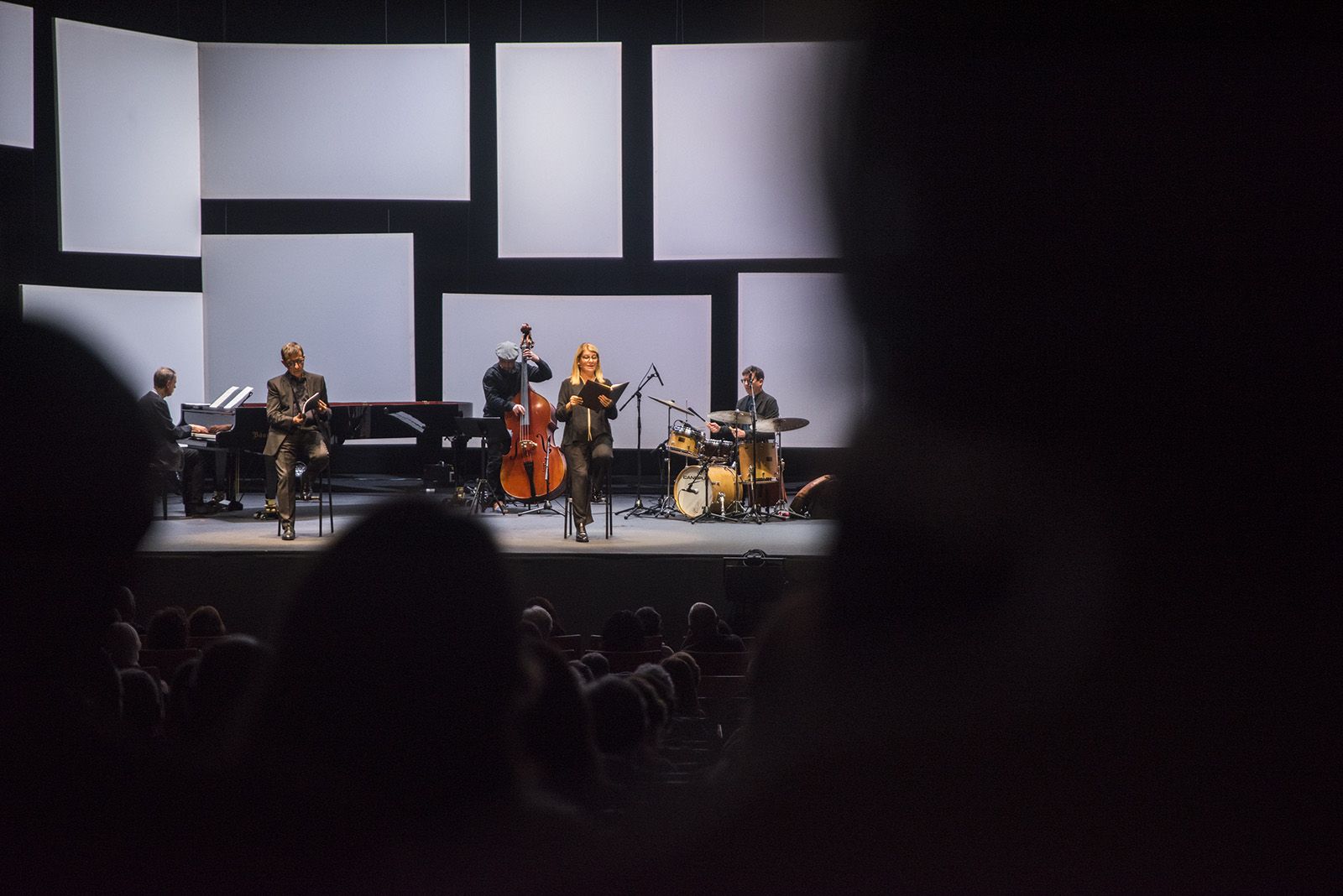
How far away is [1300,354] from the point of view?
1.26 ft

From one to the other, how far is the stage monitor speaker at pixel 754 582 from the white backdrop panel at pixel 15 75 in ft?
24.6

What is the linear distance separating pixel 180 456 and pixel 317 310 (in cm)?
Answer: 251

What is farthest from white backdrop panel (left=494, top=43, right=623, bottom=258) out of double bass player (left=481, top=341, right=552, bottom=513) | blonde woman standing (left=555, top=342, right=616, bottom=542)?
blonde woman standing (left=555, top=342, right=616, bottom=542)

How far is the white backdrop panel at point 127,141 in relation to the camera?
31.0 ft

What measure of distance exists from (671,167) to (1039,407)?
33.9 ft

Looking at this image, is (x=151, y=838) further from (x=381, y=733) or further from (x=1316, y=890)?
(x=1316, y=890)

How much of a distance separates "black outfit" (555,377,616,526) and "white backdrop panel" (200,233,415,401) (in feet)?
11.8

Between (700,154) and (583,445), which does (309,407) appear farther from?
(700,154)

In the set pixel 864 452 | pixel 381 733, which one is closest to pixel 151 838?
pixel 381 733

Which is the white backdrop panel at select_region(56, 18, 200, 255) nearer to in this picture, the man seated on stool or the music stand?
Result: the man seated on stool

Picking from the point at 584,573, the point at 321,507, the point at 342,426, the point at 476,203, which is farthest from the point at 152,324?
the point at 584,573

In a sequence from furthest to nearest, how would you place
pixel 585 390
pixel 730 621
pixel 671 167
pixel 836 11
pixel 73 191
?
pixel 671 167
pixel 73 191
pixel 585 390
pixel 730 621
pixel 836 11

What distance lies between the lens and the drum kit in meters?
8.84

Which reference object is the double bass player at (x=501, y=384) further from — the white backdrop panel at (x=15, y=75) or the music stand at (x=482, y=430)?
the white backdrop panel at (x=15, y=75)
